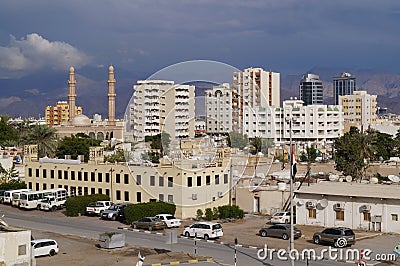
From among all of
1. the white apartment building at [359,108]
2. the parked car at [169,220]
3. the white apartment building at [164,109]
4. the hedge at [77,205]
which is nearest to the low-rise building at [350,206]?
the parked car at [169,220]

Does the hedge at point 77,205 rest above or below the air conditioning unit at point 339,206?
below

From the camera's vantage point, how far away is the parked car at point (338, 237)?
26.4 metres

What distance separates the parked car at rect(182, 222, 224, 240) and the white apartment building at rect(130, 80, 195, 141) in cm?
577

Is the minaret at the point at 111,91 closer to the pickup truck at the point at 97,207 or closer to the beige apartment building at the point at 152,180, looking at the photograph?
the beige apartment building at the point at 152,180

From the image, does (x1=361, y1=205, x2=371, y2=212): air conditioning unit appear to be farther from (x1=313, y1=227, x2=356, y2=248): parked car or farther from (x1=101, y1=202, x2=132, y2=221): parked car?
(x1=101, y1=202, x2=132, y2=221): parked car

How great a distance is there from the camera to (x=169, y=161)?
111 ft

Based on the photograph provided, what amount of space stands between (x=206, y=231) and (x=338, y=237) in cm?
599

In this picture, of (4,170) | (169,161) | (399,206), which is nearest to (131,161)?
(169,161)

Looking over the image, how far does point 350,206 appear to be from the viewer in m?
31.4

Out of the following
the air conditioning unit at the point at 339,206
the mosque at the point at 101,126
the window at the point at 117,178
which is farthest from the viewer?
the mosque at the point at 101,126

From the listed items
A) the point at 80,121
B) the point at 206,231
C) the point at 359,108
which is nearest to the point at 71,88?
the point at 80,121

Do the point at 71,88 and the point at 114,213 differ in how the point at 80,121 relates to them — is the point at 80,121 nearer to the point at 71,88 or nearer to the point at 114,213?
the point at 71,88

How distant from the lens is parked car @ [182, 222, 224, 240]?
28.9 m

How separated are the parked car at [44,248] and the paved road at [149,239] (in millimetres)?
3774
